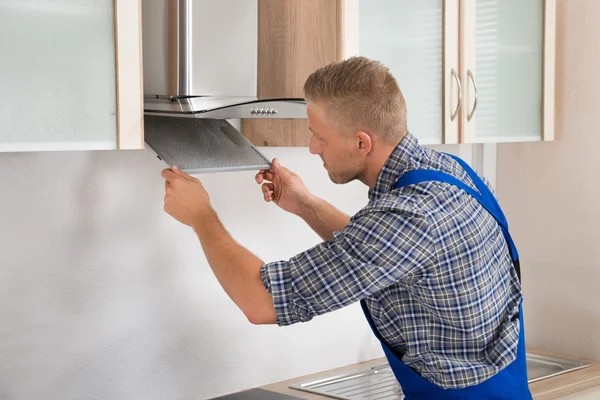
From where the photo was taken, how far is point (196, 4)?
1.91 meters

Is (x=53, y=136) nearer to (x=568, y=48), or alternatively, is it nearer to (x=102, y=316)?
(x=102, y=316)

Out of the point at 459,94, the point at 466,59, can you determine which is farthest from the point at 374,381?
the point at 466,59

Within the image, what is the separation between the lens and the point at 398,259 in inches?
60.6

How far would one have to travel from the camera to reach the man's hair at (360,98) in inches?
65.4

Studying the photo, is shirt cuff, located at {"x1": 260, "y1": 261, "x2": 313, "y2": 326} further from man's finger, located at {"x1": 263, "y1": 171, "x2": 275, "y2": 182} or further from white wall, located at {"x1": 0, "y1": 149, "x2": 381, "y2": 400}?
white wall, located at {"x1": 0, "y1": 149, "x2": 381, "y2": 400}

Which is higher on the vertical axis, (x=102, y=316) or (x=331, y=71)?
(x=331, y=71)

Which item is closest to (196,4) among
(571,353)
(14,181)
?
(14,181)

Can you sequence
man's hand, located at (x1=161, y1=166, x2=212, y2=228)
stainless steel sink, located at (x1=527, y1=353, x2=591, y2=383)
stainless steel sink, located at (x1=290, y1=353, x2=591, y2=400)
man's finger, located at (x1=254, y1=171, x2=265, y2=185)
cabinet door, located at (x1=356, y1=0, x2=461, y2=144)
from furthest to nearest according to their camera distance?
1. stainless steel sink, located at (x1=527, y1=353, x2=591, y2=383)
2. stainless steel sink, located at (x1=290, y1=353, x2=591, y2=400)
3. cabinet door, located at (x1=356, y1=0, x2=461, y2=144)
4. man's finger, located at (x1=254, y1=171, x2=265, y2=185)
5. man's hand, located at (x1=161, y1=166, x2=212, y2=228)

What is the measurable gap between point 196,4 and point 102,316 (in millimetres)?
787

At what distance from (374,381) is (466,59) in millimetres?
979

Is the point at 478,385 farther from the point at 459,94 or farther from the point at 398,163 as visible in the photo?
the point at 459,94

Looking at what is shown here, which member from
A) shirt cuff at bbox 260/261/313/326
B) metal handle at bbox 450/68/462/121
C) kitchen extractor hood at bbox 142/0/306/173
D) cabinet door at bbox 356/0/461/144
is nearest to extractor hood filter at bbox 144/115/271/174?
kitchen extractor hood at bbox 142/0/306/173

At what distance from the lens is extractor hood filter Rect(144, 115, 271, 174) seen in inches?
72.1

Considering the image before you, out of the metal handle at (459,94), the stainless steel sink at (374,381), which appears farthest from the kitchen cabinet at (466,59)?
the stainless steel sink at (374,381)
